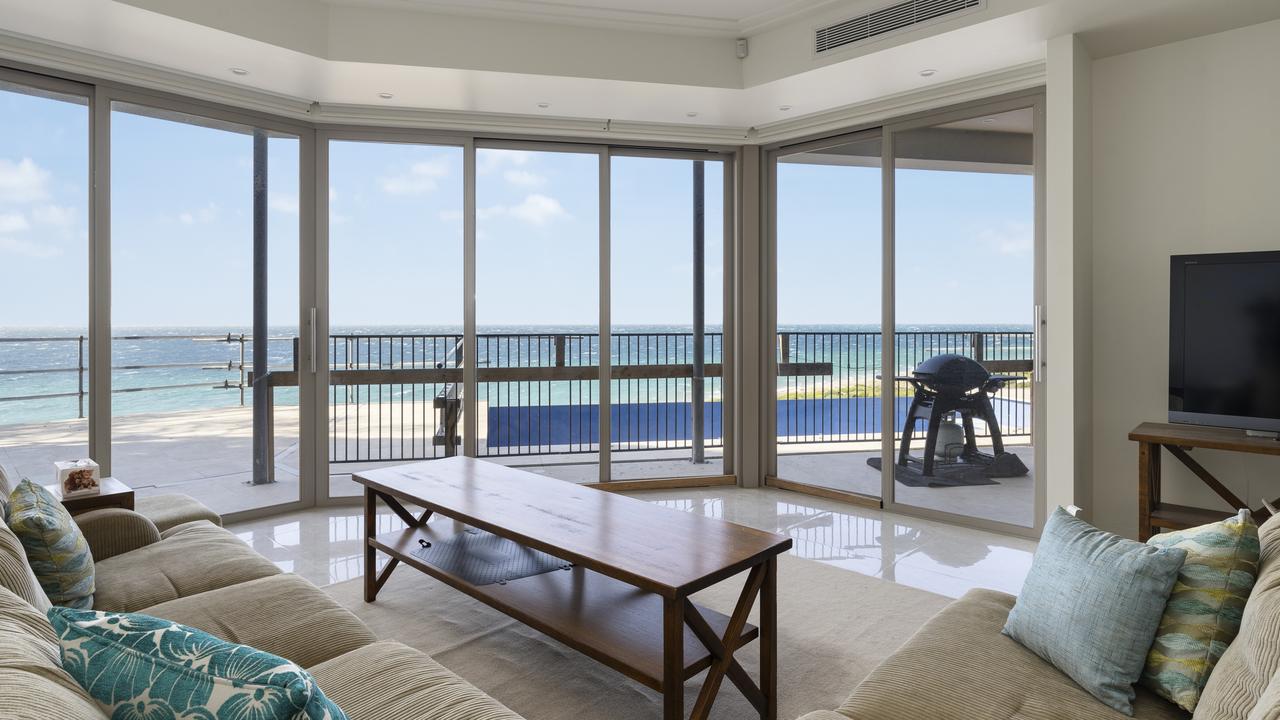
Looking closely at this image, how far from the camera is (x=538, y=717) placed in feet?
6.78

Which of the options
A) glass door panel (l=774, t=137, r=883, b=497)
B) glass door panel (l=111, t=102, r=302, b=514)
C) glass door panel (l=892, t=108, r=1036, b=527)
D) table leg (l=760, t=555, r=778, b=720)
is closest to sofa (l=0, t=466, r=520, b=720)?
table leg (l=760, t=555, r=778, b=720)

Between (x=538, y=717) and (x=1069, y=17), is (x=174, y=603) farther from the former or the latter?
(x=1069, y=17)

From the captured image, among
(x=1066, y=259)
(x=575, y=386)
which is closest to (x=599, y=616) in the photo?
(x=1066, y=259)

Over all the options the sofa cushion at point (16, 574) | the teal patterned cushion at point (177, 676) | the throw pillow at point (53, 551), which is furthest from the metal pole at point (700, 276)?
the teal patterned cushion at point (177, 676)

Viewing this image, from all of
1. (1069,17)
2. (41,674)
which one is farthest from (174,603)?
(1069,17)

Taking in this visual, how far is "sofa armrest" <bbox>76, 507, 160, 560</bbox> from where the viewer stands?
7.38ft

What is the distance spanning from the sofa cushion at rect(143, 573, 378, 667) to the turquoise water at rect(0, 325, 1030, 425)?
7.65 ft

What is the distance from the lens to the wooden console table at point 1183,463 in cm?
286

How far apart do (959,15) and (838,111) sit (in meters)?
1.30

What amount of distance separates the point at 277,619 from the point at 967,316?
378 centimetres

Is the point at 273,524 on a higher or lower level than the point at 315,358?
lower

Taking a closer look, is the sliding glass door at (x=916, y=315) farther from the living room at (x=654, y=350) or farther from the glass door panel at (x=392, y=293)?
the glass door panel at (x=392, y=293)

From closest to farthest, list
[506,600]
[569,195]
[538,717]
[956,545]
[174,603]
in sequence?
[174,603] < [538,717] < [506,600] < [956,545] < [569,195]

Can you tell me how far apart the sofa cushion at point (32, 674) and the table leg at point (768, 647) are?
162 cm
